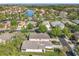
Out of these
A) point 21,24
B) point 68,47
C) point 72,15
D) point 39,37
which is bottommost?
point 68,47

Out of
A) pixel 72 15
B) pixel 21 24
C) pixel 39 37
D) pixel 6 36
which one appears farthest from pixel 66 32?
pixel 6 36

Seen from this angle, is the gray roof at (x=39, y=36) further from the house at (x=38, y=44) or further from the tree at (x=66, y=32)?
the tree at (x=66, y=32)

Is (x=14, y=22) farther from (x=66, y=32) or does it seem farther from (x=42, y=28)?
(x=66, y=32)

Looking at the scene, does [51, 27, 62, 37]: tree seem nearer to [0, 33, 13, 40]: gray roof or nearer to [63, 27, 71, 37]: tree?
[63, 27, 71, 37]: tree

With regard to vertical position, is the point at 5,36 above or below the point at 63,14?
below

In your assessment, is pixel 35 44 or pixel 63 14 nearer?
pixel 35 44

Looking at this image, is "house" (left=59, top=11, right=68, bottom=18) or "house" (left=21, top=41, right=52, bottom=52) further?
"house" (left=59, top=11, right=68, bottom=18)

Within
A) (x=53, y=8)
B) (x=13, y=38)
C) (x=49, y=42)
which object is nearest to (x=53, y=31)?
(x=49, y=42)

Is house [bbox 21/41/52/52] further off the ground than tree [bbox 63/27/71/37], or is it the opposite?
tree [bbox 63/27/71/37]

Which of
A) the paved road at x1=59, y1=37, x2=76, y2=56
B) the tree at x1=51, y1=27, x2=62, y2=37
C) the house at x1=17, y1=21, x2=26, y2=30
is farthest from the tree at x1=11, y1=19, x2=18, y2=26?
the paved road at x1=59, y1=37, x2=76, y2=56

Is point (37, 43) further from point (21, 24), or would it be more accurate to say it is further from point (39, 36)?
point (21, 24)

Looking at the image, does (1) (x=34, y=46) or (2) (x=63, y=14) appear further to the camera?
(2) (x=63, y=14)

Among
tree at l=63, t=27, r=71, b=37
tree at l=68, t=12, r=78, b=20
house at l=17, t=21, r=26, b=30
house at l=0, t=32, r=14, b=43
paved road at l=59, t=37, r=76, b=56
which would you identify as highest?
tree at l=68, t=12, r=78, b=20

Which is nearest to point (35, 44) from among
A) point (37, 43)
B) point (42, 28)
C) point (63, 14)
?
point (37, 43)
